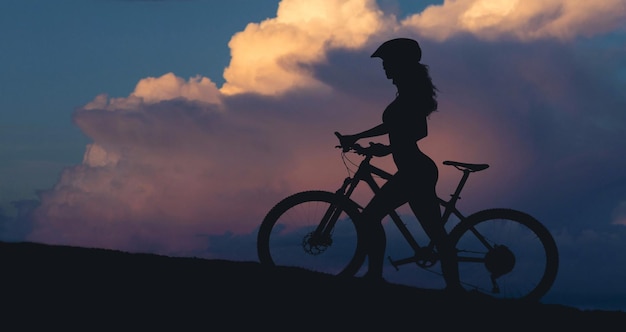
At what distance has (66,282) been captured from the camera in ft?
29.4

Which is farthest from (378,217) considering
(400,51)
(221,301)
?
(221,301)

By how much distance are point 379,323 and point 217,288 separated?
5.99ft

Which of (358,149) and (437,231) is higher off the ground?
(358,149)

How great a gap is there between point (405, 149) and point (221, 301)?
9.01ft

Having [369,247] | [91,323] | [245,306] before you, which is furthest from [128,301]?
[369,247]

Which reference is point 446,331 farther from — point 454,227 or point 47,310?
point 47,310

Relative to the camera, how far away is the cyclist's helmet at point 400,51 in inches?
373

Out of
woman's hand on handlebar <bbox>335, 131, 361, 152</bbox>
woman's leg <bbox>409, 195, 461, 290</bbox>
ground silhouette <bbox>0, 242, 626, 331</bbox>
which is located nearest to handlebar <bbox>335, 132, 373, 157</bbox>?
woman's hand on handlebar <bbox>335, 131, 361, 152</bbox>

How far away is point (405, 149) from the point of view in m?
9.50

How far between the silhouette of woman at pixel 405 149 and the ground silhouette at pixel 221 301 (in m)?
0.70

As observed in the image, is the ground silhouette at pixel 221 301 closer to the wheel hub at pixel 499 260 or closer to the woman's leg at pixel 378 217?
the woman's leg at pixel 378 217

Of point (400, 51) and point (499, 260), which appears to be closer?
point (400, 51)

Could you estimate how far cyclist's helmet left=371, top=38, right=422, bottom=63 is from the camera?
948cm

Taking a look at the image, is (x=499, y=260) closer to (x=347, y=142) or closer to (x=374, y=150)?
(x=374, y=150)
